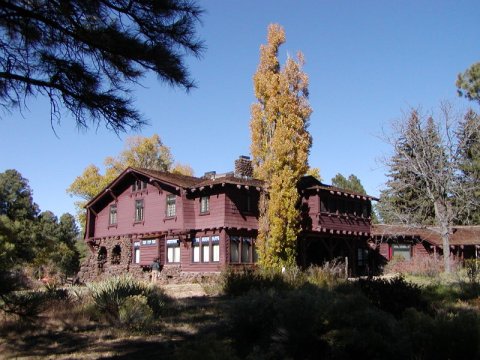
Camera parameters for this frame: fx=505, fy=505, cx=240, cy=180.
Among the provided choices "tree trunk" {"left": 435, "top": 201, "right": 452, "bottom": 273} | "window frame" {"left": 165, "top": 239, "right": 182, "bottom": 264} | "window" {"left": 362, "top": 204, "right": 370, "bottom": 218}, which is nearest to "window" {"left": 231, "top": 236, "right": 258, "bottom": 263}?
"window frame" {"left": 165, "top": 239, "right": 182, "bottom": 264}

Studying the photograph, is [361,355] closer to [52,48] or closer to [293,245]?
[52,48]

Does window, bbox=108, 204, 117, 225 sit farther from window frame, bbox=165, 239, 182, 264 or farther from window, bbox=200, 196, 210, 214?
window, bbox=200, 196, 210, 214

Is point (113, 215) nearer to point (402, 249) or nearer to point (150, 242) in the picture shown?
point (150, 242)

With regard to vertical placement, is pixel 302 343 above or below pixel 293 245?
below

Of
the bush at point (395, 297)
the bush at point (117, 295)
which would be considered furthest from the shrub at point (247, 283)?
the bush at point (395, 297)

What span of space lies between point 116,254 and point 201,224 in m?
9.80

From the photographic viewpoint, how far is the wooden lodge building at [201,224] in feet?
93.9

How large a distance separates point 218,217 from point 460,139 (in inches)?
591

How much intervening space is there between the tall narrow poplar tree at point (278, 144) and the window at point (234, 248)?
170cm

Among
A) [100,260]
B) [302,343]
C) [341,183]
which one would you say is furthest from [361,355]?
[341,183]

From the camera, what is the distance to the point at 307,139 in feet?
104

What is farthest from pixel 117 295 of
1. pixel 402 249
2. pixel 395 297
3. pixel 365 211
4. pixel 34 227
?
pixel 34 227

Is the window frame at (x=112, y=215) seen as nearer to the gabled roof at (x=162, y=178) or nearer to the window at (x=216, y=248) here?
the gabled roof at (x=162, y=178)

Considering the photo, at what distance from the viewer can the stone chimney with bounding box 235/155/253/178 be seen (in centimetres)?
3228
